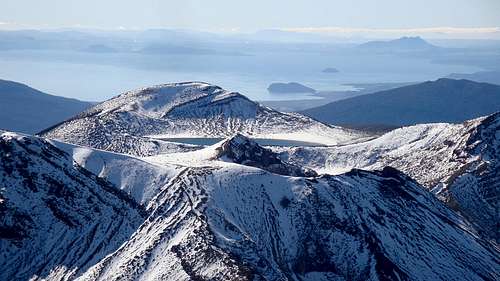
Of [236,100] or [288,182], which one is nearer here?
[288,182]

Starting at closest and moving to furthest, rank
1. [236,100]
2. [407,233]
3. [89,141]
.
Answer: [407,233]
[89,141]
[236,100]

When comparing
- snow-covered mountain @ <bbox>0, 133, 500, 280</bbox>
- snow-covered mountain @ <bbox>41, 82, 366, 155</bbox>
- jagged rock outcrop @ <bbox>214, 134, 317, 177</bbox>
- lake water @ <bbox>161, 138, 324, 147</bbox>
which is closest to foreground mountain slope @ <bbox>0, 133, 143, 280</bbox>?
snow-covered mountain @ <bbox>0, 133, 500, 280</bbox>

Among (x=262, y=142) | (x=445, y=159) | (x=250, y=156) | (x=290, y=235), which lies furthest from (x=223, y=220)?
(x=262, y=142)

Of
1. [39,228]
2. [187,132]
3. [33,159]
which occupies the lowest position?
[187,132]

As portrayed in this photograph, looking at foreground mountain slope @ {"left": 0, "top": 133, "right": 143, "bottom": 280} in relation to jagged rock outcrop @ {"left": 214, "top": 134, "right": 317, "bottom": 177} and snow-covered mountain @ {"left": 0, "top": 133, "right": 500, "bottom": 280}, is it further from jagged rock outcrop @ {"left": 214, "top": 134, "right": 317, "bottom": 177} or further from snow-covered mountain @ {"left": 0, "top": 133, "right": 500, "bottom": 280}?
jagged rock outcrop @ {"left": 214, "top": 134, "right": 317, "bottom": 177}

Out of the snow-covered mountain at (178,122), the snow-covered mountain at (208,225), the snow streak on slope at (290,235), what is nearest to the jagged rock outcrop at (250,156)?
the snow-covered mountain at (208,225)

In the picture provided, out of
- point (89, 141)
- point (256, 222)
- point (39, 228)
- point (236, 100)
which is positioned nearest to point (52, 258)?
point (39, 228)

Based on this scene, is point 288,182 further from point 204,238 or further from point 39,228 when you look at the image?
point 39,228

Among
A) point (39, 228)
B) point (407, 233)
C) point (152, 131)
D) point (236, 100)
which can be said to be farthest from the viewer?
point (236, 100)
